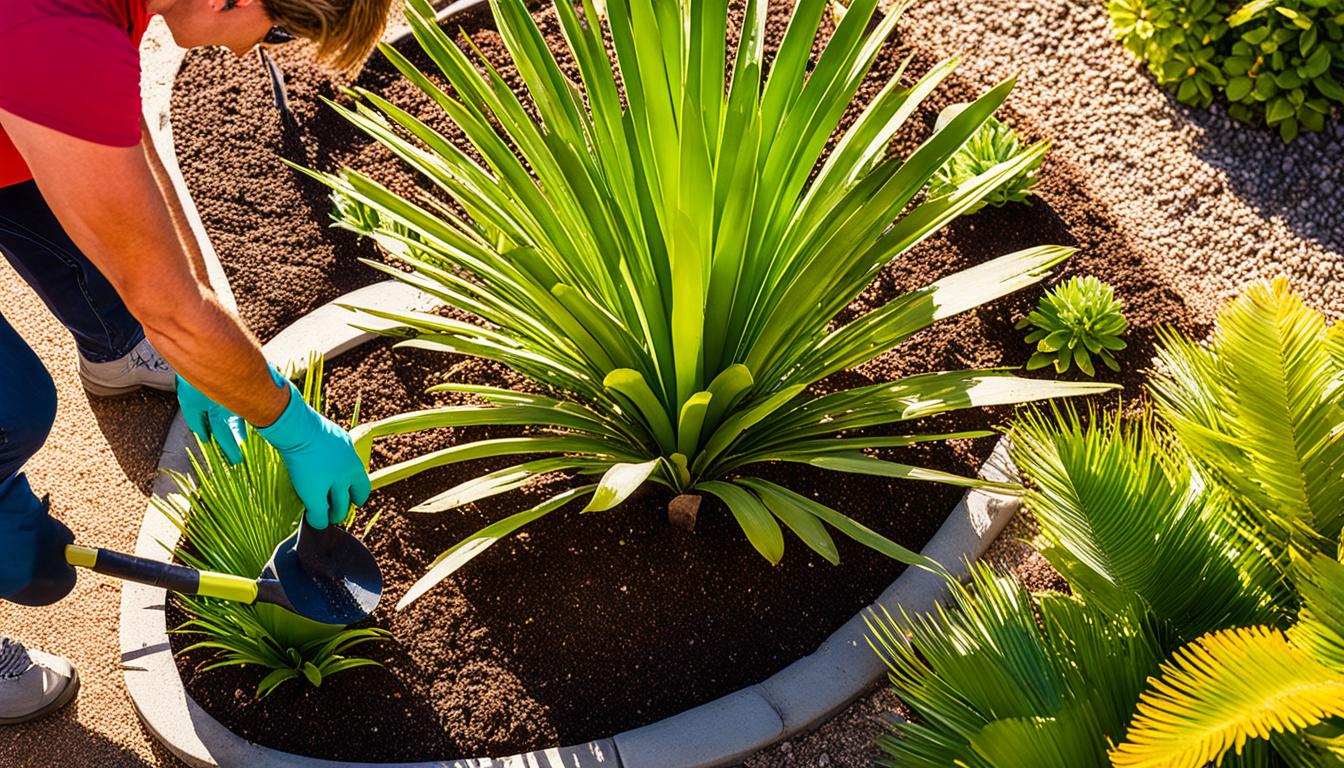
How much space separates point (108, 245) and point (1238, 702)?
1798 millimetres

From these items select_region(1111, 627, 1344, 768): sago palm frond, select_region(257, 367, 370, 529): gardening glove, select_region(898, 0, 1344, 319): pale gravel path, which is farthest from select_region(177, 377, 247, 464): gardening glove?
select_region(898, 0, 1344, 319): pale gravel path

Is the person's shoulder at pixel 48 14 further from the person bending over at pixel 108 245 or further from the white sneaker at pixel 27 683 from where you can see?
the white sneaker at pixel 27 683

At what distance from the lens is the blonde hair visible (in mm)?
1854

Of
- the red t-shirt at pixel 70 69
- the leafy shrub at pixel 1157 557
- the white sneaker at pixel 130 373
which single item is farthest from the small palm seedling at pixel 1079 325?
the white sneaker at pixel 130 373

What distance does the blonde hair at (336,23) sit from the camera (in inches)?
73.0

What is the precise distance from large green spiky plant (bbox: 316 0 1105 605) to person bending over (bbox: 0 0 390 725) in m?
0.27

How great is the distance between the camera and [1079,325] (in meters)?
2.90

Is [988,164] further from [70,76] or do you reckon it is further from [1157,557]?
[70,76]

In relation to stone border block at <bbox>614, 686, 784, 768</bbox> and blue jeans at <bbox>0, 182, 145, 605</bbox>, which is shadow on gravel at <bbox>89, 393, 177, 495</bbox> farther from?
stone border block at <bbox>614, 686, 784, 768</bbox>

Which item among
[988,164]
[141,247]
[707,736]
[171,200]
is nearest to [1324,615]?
[707,736]

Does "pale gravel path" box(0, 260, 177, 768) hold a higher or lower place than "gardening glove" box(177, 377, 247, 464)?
lower

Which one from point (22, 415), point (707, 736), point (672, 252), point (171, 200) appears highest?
point (672, 252)

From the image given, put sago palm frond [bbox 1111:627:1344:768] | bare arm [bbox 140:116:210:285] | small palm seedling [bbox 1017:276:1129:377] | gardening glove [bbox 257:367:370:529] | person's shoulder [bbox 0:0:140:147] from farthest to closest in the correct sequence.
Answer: small palm seedling [bbox 1017:276:1129:377], bare arm [bbox 140:116:210:285], gardening glove [bbox 257:367:370:529], person's shoulder [bbox 0:0:140:147], sago palm frond [bbox 1111:627:1344:768]

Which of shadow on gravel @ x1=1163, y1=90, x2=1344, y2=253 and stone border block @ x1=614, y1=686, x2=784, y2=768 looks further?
shadow on gravel @ x1=1163, y1=90, x2=1344, y2=253
